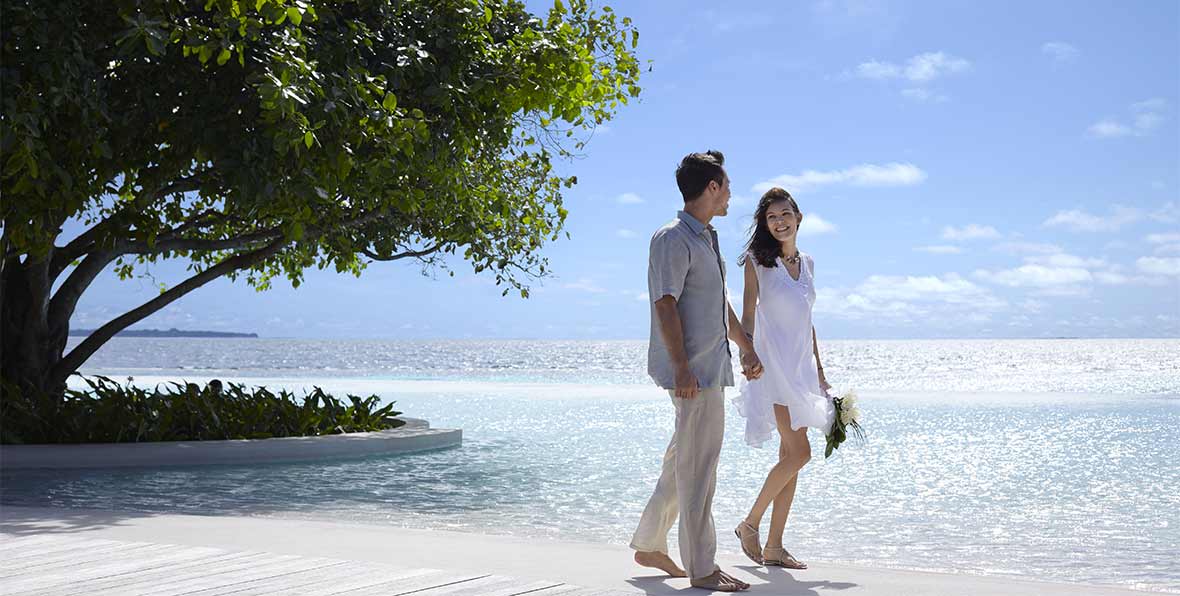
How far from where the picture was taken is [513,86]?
1133 cm

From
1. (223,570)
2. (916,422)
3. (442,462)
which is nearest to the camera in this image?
(223,570)

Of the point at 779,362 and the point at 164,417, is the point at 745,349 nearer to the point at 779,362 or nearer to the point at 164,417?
the point at 779,362

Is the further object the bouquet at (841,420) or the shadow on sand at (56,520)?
the shadow on sand at (56,520)

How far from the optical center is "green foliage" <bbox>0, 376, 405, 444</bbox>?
467 inches

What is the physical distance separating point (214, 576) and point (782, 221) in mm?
2999

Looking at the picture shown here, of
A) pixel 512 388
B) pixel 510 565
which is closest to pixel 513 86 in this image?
pixel 510 565

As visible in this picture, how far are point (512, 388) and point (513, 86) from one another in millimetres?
21303

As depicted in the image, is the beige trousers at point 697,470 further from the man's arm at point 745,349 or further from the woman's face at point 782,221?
the woman's face at point 782,221

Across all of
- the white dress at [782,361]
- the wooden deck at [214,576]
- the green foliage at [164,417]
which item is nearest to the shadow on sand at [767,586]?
the wooden deck at [214,576]

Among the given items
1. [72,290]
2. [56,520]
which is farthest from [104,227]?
[56,520]

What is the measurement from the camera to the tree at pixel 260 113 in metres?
9.18

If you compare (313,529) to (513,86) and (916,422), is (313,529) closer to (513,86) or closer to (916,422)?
(513,86)

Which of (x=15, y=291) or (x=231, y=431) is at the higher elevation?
(x=15, y=291)

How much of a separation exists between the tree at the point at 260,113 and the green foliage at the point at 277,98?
2 cm
